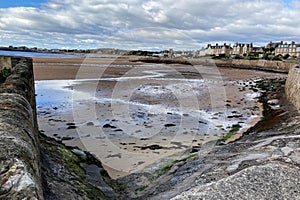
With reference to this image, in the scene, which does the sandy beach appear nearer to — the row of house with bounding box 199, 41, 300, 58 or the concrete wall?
the concrete wall

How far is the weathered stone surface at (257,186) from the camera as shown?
2.58 m

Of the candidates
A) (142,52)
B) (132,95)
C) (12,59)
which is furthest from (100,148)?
(142,52)

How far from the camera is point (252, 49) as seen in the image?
4343 inches

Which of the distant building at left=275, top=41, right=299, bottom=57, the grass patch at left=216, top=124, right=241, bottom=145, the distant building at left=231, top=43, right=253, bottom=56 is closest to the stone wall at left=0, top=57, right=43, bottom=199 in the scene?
the grass patch at left=216, top=124, right=241, bottom=145

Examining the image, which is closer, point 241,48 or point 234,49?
point 241,48

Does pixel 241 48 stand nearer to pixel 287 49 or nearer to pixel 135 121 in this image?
pixel 287 49

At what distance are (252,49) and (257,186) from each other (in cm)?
11723

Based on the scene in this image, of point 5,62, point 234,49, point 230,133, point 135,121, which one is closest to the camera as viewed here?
point 5,62

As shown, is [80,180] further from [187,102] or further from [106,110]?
[187,102]

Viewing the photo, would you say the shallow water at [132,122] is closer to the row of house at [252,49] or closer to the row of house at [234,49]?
the row of house at [252,49]

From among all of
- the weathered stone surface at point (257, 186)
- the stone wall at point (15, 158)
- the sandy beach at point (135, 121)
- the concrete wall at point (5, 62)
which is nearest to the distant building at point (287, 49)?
the sandy beach at point (135, 121)

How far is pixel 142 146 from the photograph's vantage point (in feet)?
26.3

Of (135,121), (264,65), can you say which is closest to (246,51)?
(264,65)

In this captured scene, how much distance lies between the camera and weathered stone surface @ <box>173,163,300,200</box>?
2.58 m
